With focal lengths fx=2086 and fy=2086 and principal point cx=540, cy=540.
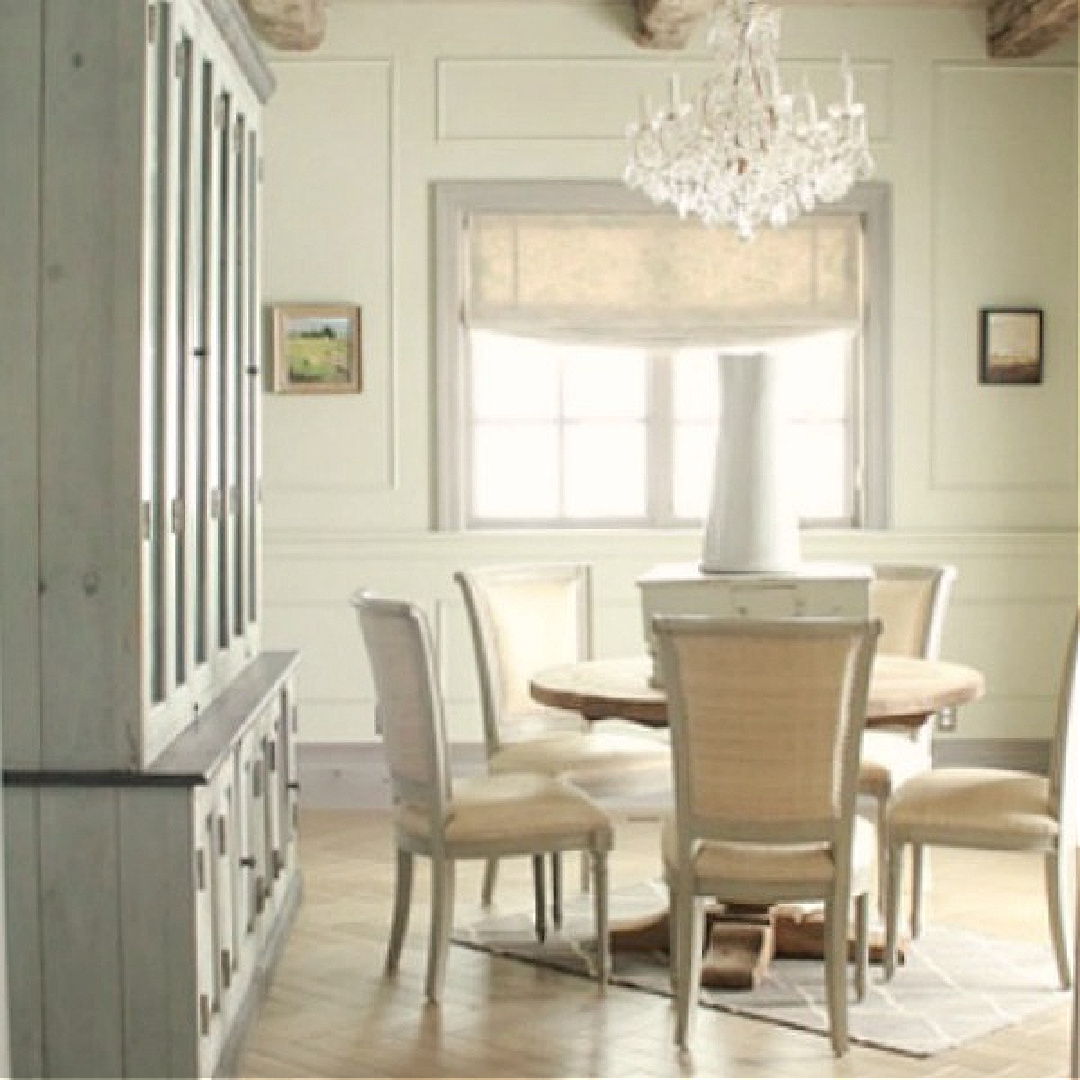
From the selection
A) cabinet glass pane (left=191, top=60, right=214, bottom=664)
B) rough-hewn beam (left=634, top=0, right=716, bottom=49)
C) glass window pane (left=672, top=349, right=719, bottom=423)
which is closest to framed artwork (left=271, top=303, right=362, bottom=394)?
glass window pane (left=672, top=349, right=719, bottom=423)

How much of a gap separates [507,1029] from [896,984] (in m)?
0.99

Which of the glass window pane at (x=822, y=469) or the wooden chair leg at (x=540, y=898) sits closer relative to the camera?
the wooden chair leg at (x=540, y=898)

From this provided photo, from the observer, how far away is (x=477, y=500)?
7582 mm

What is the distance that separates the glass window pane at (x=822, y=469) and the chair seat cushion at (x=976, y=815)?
9.19ft

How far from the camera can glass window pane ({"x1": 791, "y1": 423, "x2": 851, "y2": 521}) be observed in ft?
25.0

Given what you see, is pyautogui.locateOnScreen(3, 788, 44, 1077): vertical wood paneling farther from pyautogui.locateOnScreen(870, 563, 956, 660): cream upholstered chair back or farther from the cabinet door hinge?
pyautogui.locateOnScreen(870, 563, 956, 660): cream upholstered chair back

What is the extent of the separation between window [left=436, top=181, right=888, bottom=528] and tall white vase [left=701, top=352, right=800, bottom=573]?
216cm

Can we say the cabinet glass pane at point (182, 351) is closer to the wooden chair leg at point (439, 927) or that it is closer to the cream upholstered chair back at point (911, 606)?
the wooden chair leg at point (439, 927)

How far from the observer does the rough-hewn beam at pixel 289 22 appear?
670 cm

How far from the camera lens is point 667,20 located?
700 centimetres

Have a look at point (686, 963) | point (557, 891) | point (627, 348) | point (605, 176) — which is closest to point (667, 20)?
point (605, 176)

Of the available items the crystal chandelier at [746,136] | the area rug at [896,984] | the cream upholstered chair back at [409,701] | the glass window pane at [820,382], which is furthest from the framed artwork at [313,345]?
the cream upholstered chair back at [409,701]

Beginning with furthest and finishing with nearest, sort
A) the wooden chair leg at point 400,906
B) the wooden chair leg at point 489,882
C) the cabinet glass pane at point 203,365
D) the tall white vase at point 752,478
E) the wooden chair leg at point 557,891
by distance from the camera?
the wooden chair leg at point 489,882 < the wooden chair leg at point 557,891 < the tall white vase at point 752,478 < the wooden chair leg at point 400,906 < the cabinet glass pane at point 203,365

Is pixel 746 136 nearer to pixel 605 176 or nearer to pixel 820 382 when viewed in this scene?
pixel 605 176
